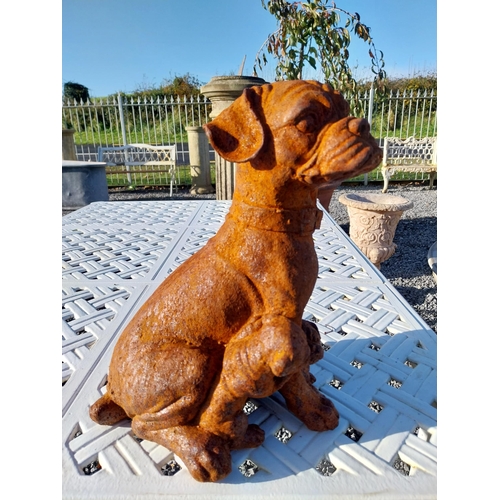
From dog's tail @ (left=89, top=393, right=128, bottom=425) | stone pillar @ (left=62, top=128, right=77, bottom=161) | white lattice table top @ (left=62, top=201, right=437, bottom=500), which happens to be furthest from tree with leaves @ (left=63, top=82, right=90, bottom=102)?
dog's tail @ (left=89, top=393, right=128, bottom=425)

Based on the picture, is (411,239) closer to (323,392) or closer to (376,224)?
(376,224)

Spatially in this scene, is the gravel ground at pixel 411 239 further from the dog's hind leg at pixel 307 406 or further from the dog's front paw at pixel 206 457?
the dog's front paw at pixel 206 457

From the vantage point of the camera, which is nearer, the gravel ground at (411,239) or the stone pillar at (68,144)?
the gravel ground at (411,239)

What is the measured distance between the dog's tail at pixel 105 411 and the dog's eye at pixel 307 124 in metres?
1.03

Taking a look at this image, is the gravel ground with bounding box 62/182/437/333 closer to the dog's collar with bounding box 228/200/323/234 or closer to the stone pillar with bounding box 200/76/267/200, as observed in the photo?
the stone pillar with bounding box 200/76/267/200

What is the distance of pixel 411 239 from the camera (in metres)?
5.75

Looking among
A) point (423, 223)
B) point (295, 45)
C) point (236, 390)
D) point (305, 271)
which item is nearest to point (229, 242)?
point (305, 271)

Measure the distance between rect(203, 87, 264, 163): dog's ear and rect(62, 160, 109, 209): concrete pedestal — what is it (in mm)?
4699

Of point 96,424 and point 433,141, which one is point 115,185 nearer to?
point 433,141

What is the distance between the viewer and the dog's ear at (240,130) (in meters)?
0.97

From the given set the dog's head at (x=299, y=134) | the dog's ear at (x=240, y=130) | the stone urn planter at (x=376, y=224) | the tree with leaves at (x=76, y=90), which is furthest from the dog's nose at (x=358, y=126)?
the tree with leaves at (x=76, y=90)

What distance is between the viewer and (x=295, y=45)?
209 inches

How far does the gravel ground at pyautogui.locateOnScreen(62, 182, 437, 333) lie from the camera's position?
13.2 feet

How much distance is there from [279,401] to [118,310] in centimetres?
101
